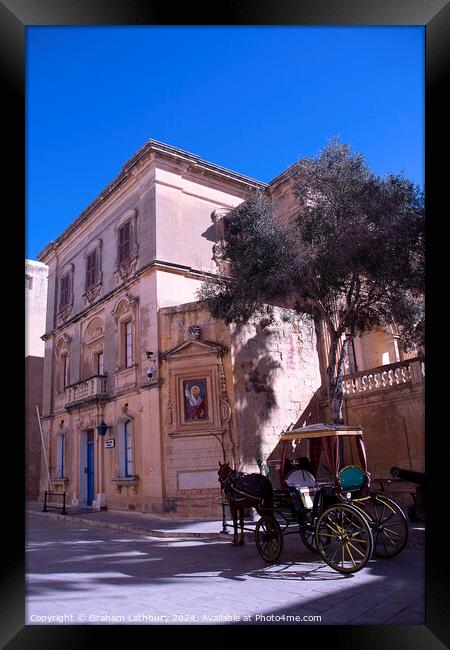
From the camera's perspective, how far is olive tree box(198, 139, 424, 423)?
10.4 m

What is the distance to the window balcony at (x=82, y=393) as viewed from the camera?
17.8m

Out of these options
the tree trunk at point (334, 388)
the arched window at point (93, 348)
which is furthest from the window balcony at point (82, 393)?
the tree trunk at point (334, 388)

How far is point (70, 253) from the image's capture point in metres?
21.6

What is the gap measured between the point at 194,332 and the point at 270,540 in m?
8.37

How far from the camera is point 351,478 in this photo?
7.33 metres

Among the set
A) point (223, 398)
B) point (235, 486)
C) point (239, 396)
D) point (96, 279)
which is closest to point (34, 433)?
point (96, 279)

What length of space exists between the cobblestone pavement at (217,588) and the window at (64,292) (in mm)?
13269

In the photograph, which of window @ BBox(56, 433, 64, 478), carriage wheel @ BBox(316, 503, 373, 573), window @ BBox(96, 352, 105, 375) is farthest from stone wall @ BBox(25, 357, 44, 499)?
carriage wheel @ BBox(316, 503, 373, 573)

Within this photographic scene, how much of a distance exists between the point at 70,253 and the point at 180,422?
1048 centimetres

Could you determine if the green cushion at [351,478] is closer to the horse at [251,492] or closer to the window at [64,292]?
the horse at [251,492]

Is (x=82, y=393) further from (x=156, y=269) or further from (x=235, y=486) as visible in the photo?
(x=235, y=486)

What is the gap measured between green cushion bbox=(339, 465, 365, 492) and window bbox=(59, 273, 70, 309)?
16272 mm

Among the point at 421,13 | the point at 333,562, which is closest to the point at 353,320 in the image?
the point at 333,562
